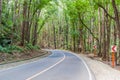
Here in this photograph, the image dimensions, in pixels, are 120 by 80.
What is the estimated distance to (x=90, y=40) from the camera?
66.9 meters

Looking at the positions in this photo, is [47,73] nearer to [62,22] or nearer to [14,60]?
[14,60]

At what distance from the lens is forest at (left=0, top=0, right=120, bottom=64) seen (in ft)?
112

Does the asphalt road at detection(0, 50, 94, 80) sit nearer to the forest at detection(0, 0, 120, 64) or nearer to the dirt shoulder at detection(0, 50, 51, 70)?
the dirt shoulder at detection(0, 50, 51, 70)

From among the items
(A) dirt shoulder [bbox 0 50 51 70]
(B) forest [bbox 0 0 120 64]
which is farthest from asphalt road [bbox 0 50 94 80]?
(B) forest [bbox 0 0 120 64]

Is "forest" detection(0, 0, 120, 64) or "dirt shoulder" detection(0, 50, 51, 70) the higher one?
"forest" detection(0, 0, 120, 64)

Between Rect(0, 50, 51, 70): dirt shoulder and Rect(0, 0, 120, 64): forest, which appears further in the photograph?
Rect(0, 0, 120, 64): forest

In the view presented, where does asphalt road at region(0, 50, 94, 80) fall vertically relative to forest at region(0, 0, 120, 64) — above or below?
below

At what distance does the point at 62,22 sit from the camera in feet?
341

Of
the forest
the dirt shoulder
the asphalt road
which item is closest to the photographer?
the asphalt road

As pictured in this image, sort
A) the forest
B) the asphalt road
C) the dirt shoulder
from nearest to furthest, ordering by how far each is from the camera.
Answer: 1. the asphalt road
2. the dirt shoulder
3. the forest

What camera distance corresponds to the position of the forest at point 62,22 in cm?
3425

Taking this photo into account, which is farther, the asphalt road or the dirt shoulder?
the dirt shoulder

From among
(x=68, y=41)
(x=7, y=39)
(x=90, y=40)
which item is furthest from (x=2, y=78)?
(x=68, y=41)

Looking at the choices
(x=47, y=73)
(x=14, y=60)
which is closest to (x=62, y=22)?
(x=14, y=60)
